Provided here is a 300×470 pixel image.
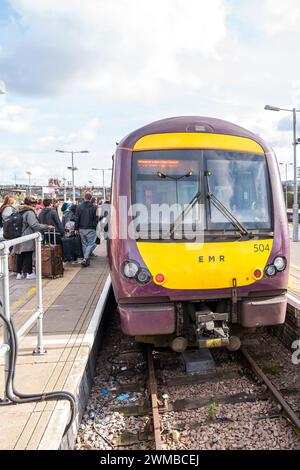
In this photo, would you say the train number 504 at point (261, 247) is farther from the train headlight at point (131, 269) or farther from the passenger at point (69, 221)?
the passenger at point (69, 221)

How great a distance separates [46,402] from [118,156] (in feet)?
9.21

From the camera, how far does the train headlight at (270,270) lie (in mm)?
4680

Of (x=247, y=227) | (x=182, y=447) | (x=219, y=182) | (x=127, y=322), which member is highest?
(x=219, y=182)

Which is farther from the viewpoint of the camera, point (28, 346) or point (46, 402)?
point (28, 346)

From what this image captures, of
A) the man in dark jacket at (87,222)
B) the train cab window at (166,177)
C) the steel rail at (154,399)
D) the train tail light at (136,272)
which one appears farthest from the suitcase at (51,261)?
the train tail light at (136,272)

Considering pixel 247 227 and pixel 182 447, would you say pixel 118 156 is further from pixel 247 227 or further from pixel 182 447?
pixel 182 447

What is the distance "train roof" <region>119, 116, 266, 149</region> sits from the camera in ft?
16.1

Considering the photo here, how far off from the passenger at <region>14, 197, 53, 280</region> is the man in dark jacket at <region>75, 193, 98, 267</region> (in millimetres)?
1673

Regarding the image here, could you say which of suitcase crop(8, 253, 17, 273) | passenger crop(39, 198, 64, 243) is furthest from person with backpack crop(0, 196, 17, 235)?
suitcase crop(8, 253, 17, 273)

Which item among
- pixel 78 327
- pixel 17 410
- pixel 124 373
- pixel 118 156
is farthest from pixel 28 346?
pixel 118 156

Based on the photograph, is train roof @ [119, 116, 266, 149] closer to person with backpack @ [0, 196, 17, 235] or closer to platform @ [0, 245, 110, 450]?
platform @ [0, 245, 110, 450]

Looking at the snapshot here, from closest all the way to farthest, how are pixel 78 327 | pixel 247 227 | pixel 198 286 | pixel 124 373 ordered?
pixel 198 286
pixel 247 227
pixel 124 373
pixel 78 327

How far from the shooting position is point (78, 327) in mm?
5664

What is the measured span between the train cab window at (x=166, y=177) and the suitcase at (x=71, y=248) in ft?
21.6
